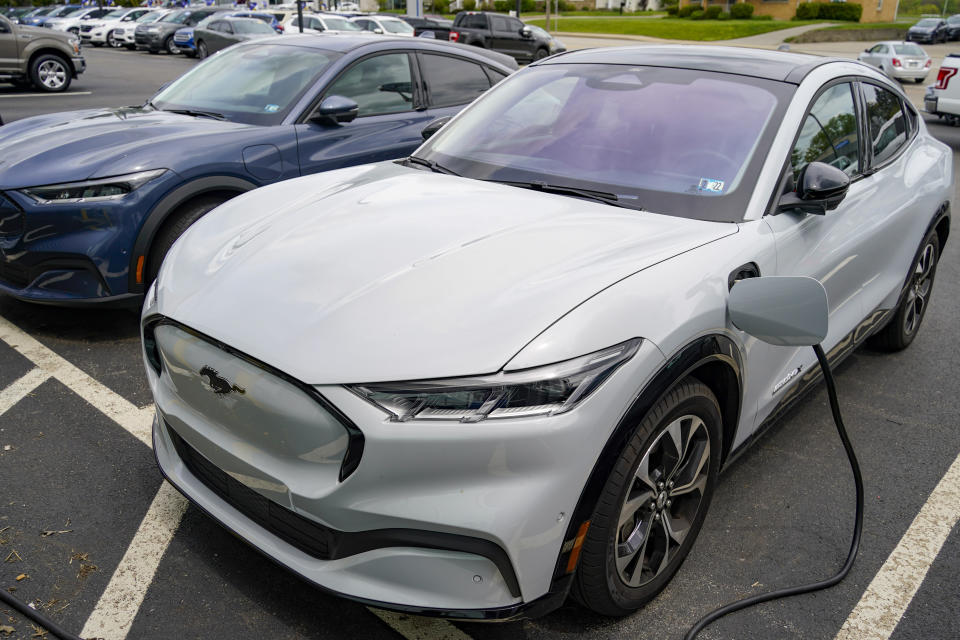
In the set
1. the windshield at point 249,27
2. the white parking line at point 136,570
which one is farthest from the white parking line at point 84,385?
the windshield at point 249,27

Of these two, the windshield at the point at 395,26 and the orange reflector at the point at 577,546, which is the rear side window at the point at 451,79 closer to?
the orange reflector at the point at 577,546

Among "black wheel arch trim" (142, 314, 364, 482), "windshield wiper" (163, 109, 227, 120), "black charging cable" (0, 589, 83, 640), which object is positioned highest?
"windshield wiper" (163, 109, 227, 120)

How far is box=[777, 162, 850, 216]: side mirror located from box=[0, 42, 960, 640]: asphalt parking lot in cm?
114

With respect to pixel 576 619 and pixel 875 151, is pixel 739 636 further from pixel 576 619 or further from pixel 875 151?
pixel 875 151

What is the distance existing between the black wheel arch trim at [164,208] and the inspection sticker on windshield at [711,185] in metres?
2.87

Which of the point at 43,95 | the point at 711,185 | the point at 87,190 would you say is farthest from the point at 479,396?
the point at 43,95

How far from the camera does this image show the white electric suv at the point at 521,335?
6.47 ft

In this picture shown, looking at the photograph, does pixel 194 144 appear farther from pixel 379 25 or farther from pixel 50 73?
pixel 379 25

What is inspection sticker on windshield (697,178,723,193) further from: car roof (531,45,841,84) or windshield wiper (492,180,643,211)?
car roof (531,45,841,84)

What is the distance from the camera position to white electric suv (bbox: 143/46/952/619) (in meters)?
1.97

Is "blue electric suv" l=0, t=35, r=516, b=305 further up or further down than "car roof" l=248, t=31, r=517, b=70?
further down

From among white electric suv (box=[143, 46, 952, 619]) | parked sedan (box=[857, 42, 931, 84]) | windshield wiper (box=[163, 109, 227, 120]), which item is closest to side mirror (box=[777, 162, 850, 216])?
white electric suv (box=[143, 46, 952, 619])

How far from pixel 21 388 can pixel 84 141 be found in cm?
146

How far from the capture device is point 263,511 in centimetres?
223
